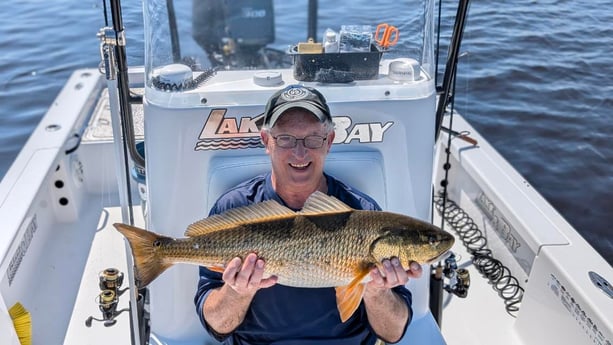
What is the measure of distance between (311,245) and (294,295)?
1.59 feet

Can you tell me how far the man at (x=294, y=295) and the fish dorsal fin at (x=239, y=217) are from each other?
27 centimetres

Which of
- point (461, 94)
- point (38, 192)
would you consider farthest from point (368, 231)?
point (461, 94)

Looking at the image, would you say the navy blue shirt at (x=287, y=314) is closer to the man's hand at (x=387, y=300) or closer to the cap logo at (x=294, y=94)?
the man's hand at (x=387, y=300)

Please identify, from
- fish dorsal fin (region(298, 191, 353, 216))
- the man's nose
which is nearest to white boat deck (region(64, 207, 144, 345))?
the man's nose

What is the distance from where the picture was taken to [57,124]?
4.86 m

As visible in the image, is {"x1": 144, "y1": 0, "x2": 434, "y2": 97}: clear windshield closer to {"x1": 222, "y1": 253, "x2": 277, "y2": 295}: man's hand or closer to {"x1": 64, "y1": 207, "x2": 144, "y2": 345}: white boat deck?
{"x1": 222, "y1": 253, "x2": 277, "y2": 295}: man's hand

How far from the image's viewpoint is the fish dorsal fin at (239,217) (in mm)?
2004

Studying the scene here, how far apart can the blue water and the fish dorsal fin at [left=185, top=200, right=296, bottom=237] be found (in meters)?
2.27

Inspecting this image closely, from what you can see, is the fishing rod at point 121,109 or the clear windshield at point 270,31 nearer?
the fishing rod at point 121,109

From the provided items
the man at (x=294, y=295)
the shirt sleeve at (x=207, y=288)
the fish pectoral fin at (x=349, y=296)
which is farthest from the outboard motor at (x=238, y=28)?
the fish pectoral fin at (x=349, y=296)

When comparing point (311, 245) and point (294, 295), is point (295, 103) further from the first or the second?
point (294, 295)

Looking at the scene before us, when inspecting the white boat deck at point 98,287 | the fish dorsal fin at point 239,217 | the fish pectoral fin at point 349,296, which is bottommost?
the white boat deck at point 98,287

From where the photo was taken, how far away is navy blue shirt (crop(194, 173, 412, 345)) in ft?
7.60

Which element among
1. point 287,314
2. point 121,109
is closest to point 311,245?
point 287,314
